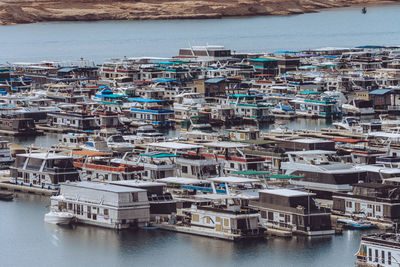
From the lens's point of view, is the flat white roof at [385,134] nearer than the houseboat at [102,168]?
No

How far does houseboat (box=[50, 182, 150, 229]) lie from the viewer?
1008 inches

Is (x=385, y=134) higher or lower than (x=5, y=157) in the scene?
higher

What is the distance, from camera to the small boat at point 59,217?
2652cm

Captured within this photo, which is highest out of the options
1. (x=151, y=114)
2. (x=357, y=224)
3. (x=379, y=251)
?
(x=151, y=114)

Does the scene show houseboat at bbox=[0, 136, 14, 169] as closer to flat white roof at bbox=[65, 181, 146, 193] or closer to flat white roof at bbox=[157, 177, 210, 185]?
flat white roof at bbox=[65, 181, 146, 193]

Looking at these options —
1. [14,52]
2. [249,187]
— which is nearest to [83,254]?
[249,187]

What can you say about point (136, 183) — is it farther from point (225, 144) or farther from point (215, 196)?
point (225, 144)

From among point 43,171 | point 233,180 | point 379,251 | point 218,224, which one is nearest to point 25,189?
point 43,171

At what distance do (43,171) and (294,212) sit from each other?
771 centimetres

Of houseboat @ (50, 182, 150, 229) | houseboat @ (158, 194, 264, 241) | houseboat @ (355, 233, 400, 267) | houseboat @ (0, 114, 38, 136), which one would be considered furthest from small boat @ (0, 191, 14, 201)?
houseboat @ (0, 114, 38, 136)

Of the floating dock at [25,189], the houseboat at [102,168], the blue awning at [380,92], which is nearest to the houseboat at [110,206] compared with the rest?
the houseboat at [102,168]

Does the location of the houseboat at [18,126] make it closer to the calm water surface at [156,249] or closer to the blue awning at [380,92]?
the blue awning at [380,92]

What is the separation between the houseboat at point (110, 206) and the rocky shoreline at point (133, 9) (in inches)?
3894

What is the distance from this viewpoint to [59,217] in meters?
26.6
